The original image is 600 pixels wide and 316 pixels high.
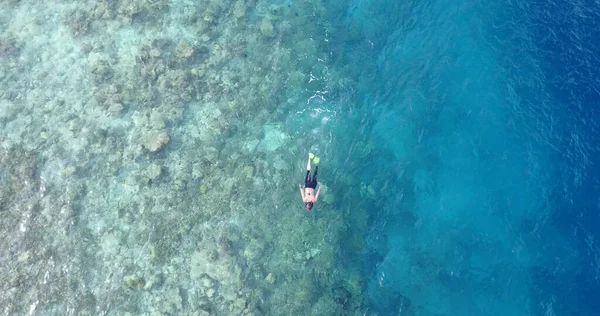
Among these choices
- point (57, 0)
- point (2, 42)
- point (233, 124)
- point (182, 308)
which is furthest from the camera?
point (57, 0)

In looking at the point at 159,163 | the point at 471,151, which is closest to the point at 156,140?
the point at 159,163

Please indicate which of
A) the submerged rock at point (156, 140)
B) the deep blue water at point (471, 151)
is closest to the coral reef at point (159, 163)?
the submerged rock at point (156, 140)

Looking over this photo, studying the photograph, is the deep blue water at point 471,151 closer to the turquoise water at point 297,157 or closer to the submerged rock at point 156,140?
the turquoise water at point 297,157

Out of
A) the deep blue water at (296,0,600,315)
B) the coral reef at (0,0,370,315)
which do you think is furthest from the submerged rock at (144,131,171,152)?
the deep blue water at (296,0,600,315)

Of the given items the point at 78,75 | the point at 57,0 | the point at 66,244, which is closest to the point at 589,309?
the point at 66,244

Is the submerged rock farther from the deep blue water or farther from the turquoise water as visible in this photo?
the deep blue water

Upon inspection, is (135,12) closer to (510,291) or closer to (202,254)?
(202,254)
